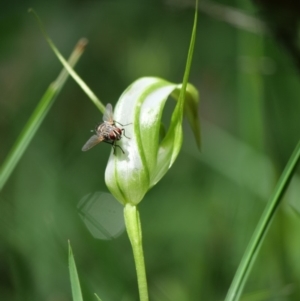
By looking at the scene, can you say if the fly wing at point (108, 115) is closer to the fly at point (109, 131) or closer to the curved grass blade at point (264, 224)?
the fly at point (109, 131)

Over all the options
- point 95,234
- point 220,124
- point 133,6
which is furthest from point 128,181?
point 133,6

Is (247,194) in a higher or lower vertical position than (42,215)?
lower

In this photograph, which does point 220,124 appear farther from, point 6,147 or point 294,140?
point 6,147

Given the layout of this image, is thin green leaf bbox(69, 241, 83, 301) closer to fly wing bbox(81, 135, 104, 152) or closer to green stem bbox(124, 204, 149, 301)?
green stem bbox(124, 204, 149, 301)

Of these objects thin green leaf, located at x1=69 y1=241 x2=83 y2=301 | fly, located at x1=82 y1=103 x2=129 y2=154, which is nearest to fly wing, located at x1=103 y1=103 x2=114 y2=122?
fly, located at x1=82 y1=103 x2=129 y2=154

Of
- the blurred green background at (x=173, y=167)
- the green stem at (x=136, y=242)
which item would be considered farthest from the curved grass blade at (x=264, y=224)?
the blurred green background at (x=173, y=167)

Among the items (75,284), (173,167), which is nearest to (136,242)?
(75,284)
